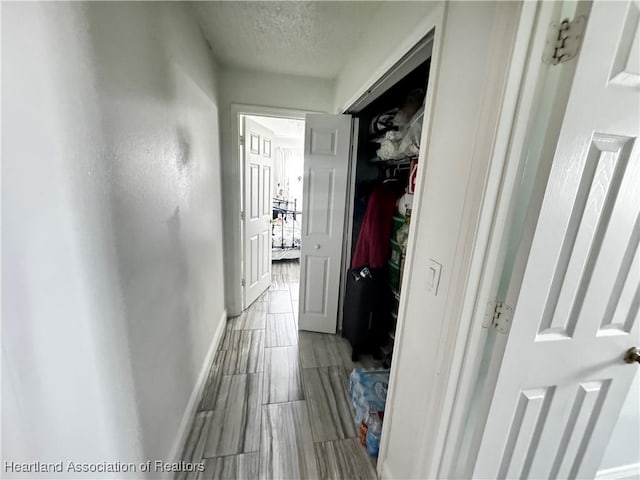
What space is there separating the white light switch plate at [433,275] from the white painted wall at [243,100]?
2.01 meters

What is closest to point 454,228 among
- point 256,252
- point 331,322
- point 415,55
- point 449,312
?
point 449,312

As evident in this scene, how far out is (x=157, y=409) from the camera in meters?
1.08

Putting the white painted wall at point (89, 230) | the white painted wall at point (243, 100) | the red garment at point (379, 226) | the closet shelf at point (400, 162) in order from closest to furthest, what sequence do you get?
1. the white painted wall at point (89, 230)
2. the closet shelf at point (400, 162)
3. the red garment at point (379, 226)
4. the white painted wall at point (243, 100)

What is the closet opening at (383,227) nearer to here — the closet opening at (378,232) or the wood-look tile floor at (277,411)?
the closet opening at (378,232)

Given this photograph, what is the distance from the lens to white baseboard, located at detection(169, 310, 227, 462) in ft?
4.18

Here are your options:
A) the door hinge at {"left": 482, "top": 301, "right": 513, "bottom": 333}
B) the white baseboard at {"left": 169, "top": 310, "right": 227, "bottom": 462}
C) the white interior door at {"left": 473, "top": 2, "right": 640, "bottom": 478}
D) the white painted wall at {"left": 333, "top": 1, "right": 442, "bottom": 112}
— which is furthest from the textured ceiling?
the white baseboard at {"left": 169, "top": 310, "right": 227, "bottom": 462}

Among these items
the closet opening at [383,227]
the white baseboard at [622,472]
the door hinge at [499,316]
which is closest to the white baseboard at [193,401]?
the closet opening at [383,227]

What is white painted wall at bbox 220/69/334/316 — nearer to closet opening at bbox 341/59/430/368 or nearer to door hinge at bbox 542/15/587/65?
closet opening at bbox 341/59/430/368

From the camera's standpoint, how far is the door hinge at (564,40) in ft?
1.99

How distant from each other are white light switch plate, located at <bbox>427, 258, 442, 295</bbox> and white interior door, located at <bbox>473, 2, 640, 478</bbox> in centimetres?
23

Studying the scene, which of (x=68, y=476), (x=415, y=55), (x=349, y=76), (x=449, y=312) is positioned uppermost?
(x=349, y=76)

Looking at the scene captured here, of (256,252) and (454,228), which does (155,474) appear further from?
(256,252)

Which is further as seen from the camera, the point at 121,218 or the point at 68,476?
the point at 121,218

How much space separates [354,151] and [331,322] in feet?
5.40
